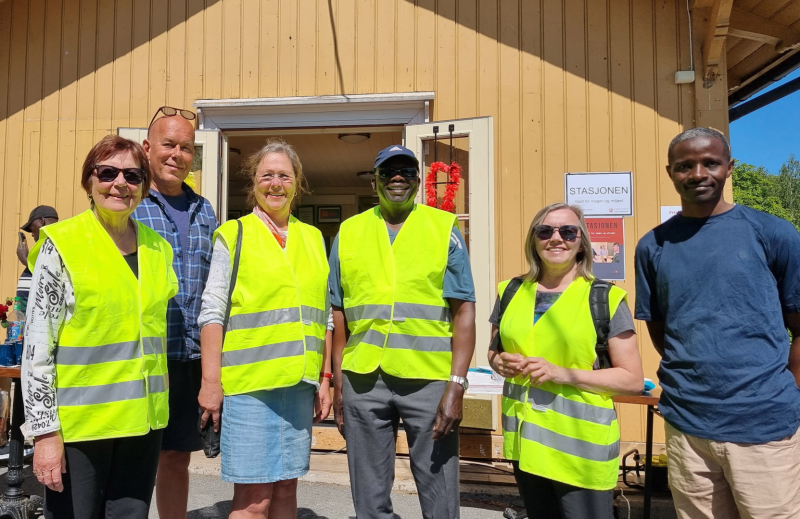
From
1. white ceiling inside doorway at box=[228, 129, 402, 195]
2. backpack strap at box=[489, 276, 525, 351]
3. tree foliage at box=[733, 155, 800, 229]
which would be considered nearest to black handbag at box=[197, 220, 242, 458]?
backpack strap at box=[489, 276, 525, 351]

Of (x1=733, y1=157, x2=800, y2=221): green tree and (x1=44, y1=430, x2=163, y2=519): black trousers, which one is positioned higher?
(x1=733, y1=157, x2=800, y2=221): green tree

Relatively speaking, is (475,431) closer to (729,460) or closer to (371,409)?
(371,409)

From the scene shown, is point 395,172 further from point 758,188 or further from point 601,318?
point 758,188

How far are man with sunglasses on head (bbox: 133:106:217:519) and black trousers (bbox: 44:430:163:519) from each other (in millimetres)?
450

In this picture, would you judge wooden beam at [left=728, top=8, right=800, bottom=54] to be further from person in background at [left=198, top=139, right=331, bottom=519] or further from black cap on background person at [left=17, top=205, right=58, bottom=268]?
black cap on background person at [left=17, top=205, right=58, bottom=268]

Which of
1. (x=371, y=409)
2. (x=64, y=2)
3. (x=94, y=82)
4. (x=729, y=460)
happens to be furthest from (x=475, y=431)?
(x=64, y=2)

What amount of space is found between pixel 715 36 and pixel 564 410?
339 cm

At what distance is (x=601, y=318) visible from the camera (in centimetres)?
191

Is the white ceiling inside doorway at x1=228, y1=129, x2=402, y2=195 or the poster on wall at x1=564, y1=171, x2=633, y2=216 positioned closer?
the poster on wall at x1=564, y1=171, x2=633, y2=216

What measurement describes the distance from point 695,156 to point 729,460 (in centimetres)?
98

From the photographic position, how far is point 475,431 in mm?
4250

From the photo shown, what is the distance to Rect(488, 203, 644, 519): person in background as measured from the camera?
186 cm

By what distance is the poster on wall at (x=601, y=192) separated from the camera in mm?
4309

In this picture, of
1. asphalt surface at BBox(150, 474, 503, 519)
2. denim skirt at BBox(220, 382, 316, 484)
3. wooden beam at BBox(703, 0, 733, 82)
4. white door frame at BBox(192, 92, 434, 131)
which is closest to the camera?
denim skirt at BBox(220, 382, 316, 484)
